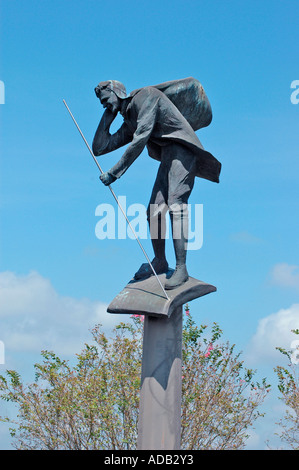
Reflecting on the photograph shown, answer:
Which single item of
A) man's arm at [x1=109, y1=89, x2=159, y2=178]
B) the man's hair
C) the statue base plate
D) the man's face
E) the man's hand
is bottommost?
the statue base plate

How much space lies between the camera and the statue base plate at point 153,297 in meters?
5.85

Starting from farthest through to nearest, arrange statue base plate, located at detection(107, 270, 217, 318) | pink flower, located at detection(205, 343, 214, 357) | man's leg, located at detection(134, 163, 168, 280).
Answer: pink flower, located at detection(205, 343, 214, 357)
man's leg, located at detection(134, 163, 168, 280)
statue base plate, located at detection(107, 270, 217, 318)

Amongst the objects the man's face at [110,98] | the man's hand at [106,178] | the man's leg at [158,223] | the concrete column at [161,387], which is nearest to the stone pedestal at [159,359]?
the concrete column at [161,387]

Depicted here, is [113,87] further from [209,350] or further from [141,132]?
[209,350]

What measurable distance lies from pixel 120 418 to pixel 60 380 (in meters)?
1.27

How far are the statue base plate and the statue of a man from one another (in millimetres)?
111

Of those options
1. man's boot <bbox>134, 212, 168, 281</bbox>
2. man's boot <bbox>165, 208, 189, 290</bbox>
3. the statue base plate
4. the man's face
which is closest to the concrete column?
the statue base plate

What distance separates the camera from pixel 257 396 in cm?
1020

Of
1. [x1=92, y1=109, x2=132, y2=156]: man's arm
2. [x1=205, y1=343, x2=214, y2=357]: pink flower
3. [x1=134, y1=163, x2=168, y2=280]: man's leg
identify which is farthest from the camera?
[x1=205, y1=343, x2=214, y2=357]: pink flower

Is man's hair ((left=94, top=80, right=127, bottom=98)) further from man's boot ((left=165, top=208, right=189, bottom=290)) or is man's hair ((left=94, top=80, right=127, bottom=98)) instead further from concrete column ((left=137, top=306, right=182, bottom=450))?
concrete column ((left=137, top=306, right=182, bottom=450))

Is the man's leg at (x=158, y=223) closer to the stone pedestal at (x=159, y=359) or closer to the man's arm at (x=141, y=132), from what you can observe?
the stone pedestal at (x=159, y=359)

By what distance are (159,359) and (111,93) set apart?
2.70 meters

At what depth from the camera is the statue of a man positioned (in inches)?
245
